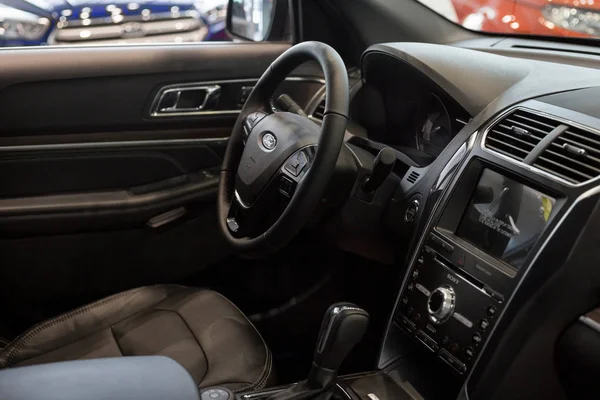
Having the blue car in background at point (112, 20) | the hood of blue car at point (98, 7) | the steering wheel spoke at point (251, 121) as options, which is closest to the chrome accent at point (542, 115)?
the steering wheel spoke at point (251, 121)

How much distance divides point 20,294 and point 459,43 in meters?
1.31

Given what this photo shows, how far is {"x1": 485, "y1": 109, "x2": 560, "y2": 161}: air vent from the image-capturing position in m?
1.17

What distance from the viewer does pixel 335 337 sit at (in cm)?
120

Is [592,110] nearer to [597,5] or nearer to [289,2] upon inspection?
[597,5]

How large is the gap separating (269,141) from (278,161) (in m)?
0.07

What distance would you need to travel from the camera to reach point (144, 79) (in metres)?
1.75

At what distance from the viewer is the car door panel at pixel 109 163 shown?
1675 millimetres

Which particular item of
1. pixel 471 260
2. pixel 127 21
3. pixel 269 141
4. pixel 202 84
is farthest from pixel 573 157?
pixel 127 21

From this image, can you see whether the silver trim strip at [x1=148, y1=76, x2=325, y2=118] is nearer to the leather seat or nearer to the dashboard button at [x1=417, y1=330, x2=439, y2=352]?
the leather seat

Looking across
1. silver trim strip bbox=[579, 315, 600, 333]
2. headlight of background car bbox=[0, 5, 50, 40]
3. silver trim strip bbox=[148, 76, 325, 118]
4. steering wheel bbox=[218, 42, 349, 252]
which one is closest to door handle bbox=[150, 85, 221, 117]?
silver trim strip bbox=[148, 76, 325, 118]

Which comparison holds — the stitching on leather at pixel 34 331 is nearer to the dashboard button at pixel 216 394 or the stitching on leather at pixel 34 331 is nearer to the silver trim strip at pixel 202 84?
the dashboard button at pixel 216 394

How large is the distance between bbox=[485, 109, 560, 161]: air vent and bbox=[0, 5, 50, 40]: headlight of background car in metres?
1.34

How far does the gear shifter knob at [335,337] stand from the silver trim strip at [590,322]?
358 millimetres

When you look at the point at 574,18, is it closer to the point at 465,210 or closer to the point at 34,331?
the point at 465,210
